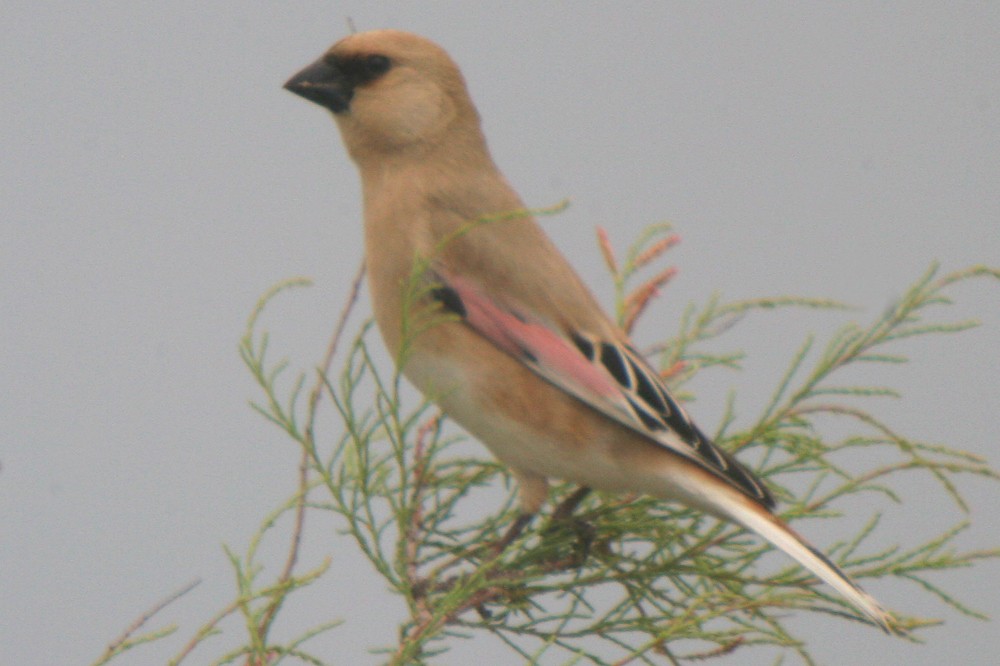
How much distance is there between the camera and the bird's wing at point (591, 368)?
200 cm

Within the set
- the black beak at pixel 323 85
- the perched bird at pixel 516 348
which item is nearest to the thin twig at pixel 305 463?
the perched bird at pixel 516 348

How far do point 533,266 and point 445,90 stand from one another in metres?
0.45

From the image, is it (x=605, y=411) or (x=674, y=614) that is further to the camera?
(x=605, y=411)

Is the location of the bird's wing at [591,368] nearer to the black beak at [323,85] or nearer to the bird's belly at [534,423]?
the bird's belly at [534,423]

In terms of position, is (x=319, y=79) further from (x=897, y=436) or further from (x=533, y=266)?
(x=897, y=436)

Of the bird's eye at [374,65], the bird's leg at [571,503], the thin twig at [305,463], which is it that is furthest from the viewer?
the bird's eye at [374,65]

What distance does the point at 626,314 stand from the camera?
2367 millimetres

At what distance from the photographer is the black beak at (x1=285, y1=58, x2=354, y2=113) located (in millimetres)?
2281

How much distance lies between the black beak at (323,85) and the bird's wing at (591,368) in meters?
0.45

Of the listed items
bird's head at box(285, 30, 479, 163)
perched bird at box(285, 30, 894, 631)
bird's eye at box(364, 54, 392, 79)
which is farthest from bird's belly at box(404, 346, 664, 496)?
bird's eye at box(364, 54, 392, 79)

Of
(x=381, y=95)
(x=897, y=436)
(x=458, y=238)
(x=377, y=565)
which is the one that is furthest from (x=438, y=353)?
(x=897, y=436)

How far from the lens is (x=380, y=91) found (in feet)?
A: 7.54

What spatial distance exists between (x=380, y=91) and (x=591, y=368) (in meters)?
0.70

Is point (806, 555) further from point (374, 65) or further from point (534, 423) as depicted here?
point (374, 65)
